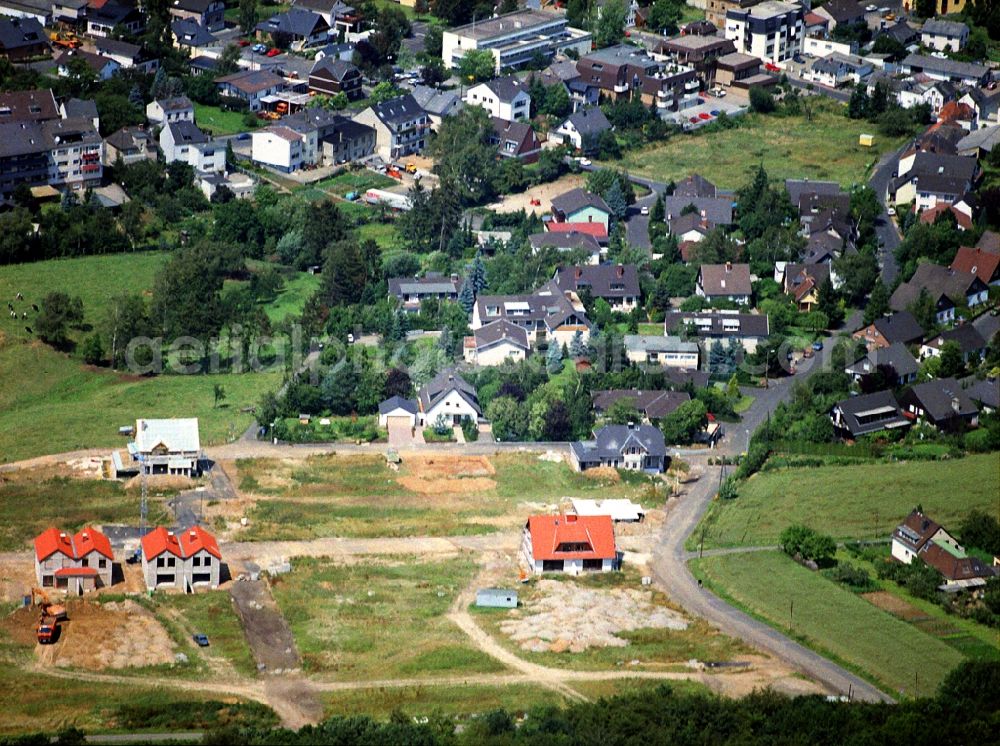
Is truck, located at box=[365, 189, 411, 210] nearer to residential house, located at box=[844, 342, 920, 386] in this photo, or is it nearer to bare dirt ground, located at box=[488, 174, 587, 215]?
bare dirt ground, located at box=[488, 174, 587, 215]

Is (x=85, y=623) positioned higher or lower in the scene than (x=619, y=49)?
lower

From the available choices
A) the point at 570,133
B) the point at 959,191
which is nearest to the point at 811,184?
the point at 959,191

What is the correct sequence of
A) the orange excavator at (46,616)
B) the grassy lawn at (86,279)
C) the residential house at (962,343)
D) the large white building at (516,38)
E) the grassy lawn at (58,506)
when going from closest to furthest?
the orange excavator at (46,616) < the grassy lawn at (58,506) < the residential house at (962,343) < the grassy lawn at (86,279) < the large white building at (516,38)

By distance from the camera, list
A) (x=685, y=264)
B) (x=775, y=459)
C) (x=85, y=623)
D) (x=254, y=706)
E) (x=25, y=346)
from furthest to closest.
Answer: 1. (x=685, y=264)
2. (x=25, y=346)
3. (x=775, y=459)
4. (x=85, y=623)
5. (x=254, y=706)

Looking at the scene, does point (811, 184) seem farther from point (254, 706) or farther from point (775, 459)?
point (254, 706)

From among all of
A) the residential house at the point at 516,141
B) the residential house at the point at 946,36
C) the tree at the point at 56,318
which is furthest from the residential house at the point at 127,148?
the residential house at the point at 946,36

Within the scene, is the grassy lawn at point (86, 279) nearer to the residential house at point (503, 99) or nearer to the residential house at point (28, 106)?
the residential house at point (28, 106)
